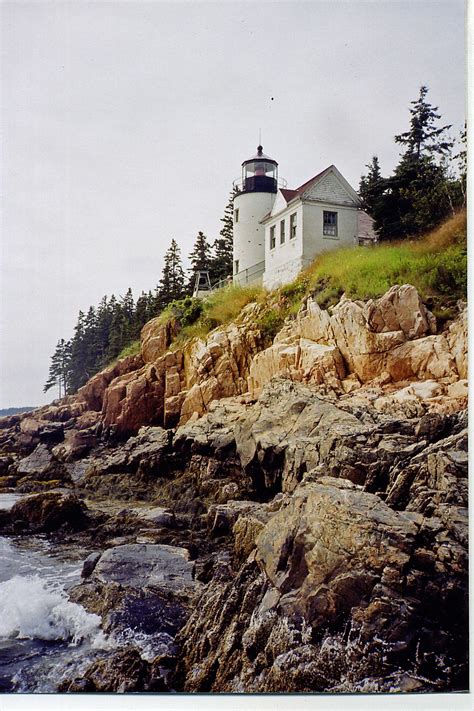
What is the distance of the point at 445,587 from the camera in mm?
2928

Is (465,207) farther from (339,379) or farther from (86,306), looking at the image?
(86,306)

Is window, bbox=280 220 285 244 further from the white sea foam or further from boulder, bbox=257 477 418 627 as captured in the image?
the white sea foam

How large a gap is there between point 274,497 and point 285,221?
69.4 inches

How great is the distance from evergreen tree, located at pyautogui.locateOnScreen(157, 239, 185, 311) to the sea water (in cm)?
162

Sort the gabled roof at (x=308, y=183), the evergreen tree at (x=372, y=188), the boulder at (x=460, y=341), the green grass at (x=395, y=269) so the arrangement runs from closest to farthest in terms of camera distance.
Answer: the boulder at (x=460, y=341) → the green grass at (x=395, y=269) → the evergreen tree at (x=372, y=188) → the gabled roof at (x=308, y=183)

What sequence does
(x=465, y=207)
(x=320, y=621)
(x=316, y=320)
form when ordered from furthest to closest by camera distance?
(x=316, y=320) < (x=465, y=207) < (x=320, y=621)

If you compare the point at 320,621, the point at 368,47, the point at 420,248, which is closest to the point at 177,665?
the point at 320,621

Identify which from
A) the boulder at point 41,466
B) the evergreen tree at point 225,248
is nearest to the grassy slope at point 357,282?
the evergreen tree at point 225,248

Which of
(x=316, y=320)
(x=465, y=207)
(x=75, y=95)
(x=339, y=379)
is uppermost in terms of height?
(x=75, y=95)

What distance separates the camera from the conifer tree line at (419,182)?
332 centimetres

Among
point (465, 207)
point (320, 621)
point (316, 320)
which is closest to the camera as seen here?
point (320, 621)

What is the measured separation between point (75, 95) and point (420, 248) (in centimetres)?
232

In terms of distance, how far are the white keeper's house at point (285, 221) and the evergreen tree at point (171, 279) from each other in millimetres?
367

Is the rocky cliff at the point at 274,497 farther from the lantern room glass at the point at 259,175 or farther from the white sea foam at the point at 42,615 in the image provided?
the lantern room glass at the point at 259,175
